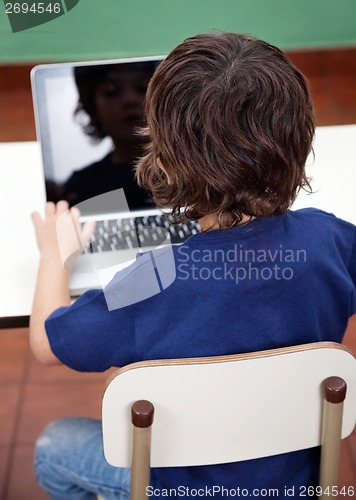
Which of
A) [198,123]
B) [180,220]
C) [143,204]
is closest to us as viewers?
[198,123]

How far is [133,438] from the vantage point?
97 centimetres

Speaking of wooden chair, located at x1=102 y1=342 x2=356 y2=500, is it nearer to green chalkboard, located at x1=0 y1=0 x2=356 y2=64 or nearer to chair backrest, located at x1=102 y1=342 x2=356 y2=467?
chair backrest, located at x1=102 y1=342 x2=356 y2=467

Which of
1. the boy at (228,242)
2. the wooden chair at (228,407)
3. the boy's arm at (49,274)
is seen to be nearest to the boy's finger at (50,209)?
the boy's arm at (49,274)

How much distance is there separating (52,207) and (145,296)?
1.71 ft

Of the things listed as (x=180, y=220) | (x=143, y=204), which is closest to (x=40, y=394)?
(x=143, y=204)

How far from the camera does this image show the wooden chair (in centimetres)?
94

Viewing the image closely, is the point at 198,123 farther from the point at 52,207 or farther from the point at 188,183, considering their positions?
the point at 52,207

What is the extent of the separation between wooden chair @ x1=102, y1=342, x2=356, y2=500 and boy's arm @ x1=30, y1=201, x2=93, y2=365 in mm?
194

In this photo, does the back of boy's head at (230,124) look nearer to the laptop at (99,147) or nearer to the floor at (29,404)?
the laptop at (99,147)

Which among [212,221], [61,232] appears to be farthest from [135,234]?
[212,221]

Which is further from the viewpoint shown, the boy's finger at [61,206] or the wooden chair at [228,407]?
the boy's finger at [61,206]

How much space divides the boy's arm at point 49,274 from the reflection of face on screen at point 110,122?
0.06 meters

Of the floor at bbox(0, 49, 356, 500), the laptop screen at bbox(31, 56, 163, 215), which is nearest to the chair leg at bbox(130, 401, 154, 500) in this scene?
the laptop screen at bbox(31, 56, 163, 215)

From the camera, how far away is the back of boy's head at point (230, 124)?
930 millimetres
